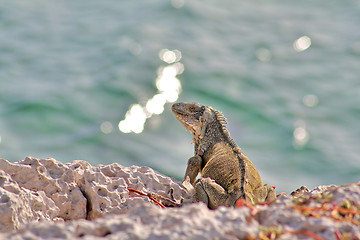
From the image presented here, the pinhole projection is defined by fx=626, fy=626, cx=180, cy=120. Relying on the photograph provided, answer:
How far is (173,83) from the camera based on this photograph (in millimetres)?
27859

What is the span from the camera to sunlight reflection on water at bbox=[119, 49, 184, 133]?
26125 millimetres

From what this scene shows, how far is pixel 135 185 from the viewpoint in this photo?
22.6 ft

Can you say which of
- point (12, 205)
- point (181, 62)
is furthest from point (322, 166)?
point (12, 205)

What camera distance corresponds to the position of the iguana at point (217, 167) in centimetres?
704

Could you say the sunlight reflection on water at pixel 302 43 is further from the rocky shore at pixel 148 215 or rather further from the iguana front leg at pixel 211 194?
the rocky shore at pixel 148 215

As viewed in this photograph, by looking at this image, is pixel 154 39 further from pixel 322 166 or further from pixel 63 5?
pixel 322 166

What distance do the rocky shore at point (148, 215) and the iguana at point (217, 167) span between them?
46.6 inches

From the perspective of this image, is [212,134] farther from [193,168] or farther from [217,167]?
[217,167]

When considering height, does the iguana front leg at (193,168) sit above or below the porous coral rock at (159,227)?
above

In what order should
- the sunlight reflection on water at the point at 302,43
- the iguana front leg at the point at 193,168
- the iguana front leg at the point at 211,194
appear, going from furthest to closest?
the sunlight reflection on water at the point at 302,43 < the iguana front leg at the point at 193,168 < the iguana front leg at the point at 211,194

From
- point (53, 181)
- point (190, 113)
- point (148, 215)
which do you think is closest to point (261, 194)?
point (190, 113)

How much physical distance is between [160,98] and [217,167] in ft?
61.9

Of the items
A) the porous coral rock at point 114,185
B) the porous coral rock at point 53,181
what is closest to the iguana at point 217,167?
the porous coral rock at point 114,185

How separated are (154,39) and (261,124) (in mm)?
6323
